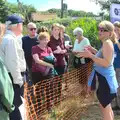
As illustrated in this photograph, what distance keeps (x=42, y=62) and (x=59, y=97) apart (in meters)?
0.96

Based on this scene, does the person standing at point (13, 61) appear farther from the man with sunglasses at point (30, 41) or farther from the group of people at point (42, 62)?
the man with sunglasses at point (30, 41)

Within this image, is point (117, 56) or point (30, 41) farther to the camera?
point (30, 41)

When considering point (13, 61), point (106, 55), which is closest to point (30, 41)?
point (106, 55)

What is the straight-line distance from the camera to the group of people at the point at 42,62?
13.4 ft

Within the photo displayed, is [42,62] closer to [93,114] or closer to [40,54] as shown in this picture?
[40,54]

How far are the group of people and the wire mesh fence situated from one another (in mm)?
220

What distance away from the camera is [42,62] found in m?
5.91

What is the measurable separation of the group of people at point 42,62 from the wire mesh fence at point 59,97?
0.72 feet

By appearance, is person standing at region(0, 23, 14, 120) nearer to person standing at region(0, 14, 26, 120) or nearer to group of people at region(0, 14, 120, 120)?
group of people at region(0, 14, 120, 120)

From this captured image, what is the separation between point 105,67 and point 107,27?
0.55m

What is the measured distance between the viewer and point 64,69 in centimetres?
692

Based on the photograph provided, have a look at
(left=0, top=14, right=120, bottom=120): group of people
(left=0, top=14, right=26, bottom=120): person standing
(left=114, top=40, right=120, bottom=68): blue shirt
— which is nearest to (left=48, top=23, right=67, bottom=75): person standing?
(left=0, top=14, right=120, bottom=120): group of people

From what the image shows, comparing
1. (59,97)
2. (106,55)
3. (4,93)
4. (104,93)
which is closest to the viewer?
(4,93)

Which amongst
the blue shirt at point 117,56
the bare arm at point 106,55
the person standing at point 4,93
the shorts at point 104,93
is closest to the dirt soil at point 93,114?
the blue shirt at point 117,56
